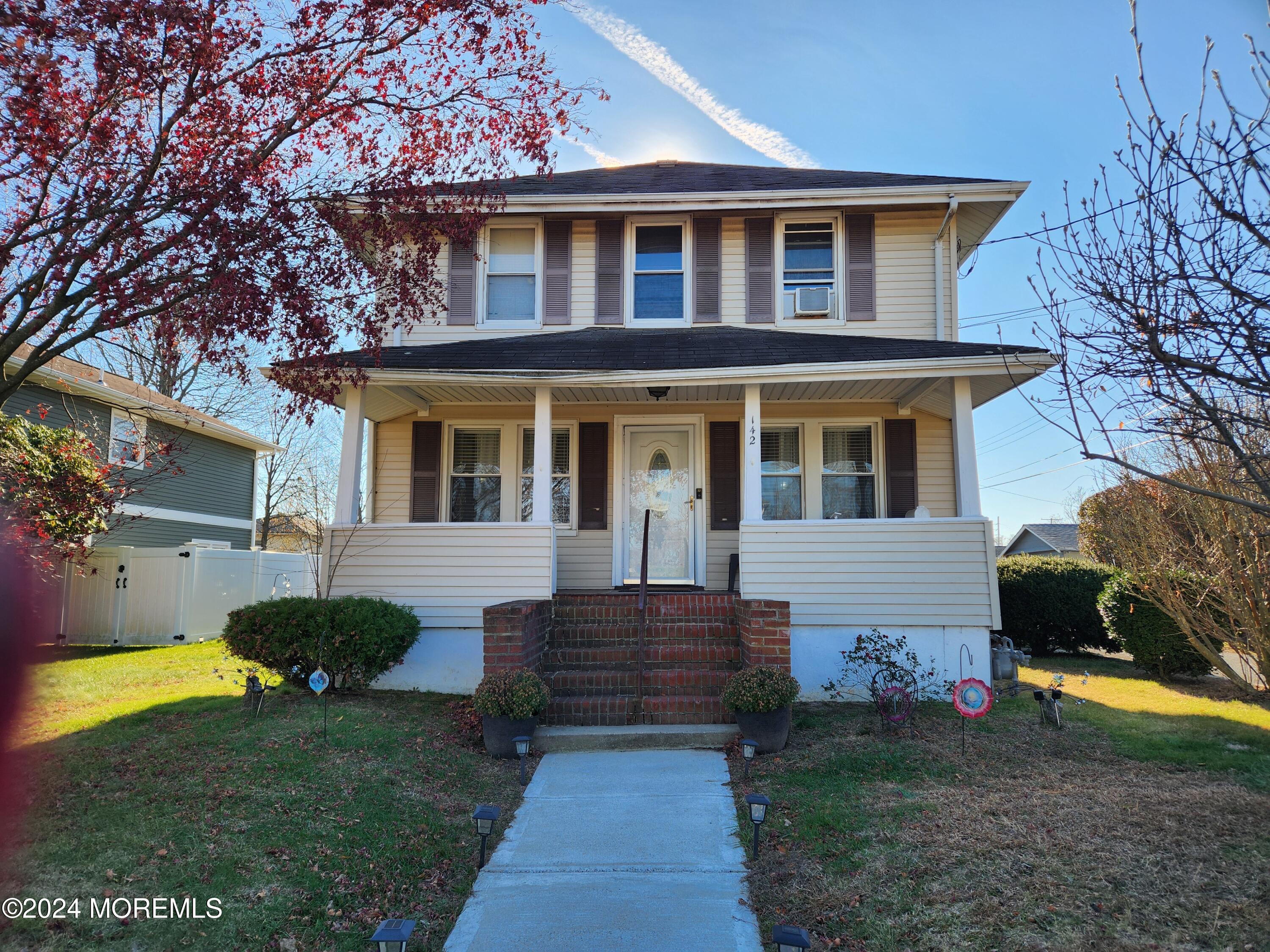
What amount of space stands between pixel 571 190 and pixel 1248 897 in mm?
9663

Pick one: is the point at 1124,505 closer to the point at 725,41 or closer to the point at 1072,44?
the point at 1072,44

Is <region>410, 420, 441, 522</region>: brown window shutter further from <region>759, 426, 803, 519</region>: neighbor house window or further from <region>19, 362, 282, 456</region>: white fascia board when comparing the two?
<region>759, 426, 803, 519</region>: neighbor house window

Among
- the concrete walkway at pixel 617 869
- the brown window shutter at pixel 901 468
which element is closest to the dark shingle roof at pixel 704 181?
the brown window shutter at pixel 901 468

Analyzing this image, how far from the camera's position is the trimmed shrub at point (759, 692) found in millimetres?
6047

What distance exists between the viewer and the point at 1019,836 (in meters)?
4.20

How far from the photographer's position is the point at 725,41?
8.61 m

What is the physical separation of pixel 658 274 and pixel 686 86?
2.25 meters

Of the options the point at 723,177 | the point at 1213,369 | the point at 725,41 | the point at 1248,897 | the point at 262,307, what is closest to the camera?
the point at 1213,369

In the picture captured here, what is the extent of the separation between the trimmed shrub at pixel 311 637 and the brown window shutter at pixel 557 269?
464cm

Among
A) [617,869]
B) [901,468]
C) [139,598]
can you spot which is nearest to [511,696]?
[617,869]

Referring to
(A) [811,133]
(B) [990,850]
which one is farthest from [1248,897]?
(A) [811,133]

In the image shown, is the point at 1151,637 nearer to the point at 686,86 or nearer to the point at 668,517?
the point at 668,517

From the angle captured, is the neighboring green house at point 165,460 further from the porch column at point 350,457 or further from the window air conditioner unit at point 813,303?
the window air conditioner unit at point 813,303

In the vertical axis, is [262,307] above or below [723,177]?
below
